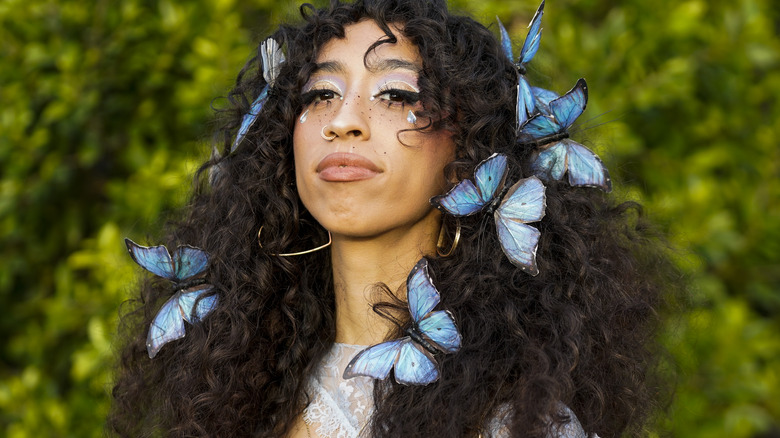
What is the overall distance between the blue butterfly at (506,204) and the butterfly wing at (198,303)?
70 cm

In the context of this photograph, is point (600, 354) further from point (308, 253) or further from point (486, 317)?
point (308, 253)

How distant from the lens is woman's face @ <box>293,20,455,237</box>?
5.94 ft

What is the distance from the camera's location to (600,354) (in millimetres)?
1886

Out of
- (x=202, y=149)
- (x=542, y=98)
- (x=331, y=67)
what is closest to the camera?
(x=331, y=67)

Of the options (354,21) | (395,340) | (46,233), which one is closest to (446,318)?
(395,340)

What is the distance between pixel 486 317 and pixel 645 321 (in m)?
0.49

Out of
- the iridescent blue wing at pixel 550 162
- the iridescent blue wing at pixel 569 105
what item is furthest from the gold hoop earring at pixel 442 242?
the iridescent blue wing at pixel 569 105

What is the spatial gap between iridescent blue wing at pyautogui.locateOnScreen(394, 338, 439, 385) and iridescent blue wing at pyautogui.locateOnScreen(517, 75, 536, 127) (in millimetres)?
556

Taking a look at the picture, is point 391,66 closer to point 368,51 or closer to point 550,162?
point 368,51

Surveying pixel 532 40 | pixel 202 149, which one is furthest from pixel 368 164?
pixel 202 149

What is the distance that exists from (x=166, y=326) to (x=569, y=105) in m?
1.09

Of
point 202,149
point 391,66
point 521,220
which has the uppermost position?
point 391,66

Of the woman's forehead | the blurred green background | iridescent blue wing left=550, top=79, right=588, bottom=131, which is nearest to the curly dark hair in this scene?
the woman's forehead

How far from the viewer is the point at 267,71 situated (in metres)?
2.09
